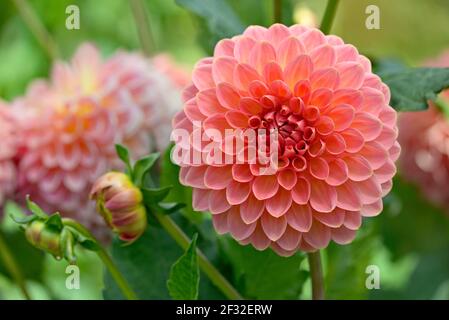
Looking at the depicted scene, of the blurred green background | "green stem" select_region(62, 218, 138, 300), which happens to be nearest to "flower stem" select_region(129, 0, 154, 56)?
the blurred green background

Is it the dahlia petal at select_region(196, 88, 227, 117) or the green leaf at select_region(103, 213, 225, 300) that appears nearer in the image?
the dahlia petal at select_region(196, 88, 227, 117)

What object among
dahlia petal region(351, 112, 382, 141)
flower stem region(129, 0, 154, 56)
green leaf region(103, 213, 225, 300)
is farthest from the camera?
flower stem region(129, 0, 154, 56)

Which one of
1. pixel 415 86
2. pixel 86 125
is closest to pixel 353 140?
pixel 415 86

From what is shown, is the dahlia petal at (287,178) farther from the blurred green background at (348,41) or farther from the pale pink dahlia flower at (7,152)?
the pale pink dahlia flower at (7,152)

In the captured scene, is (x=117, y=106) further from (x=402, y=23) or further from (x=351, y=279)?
(x=402, y=23)

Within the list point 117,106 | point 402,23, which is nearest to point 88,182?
point 117,106

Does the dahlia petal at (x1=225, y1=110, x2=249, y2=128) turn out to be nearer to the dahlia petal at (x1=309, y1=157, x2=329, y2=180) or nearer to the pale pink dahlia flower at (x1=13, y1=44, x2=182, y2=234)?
the dahlia petal at (x1=309, y1=157, x2=329, y2=180)

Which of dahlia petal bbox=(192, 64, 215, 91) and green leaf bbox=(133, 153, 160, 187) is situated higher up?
dahlia petal bbox=(192, 64, 215, 91)
